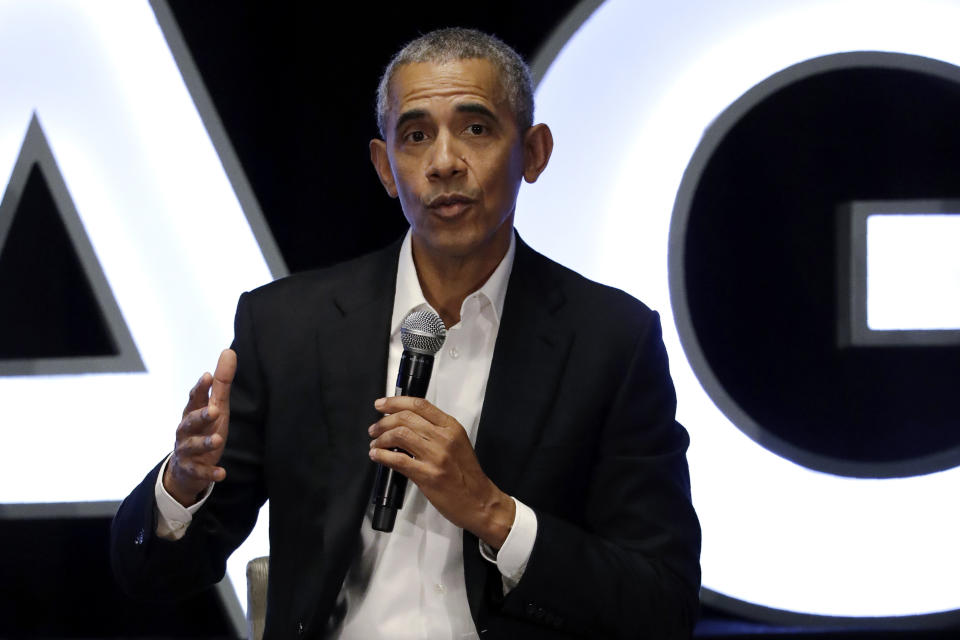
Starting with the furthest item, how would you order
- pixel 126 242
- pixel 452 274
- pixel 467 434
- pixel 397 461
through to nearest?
pixel 126 242 < pixel 452 274 < pixel 467 434 < pixel 397 461

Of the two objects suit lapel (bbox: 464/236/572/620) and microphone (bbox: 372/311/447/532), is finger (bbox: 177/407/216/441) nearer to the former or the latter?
microphone (bbox: 372/311/447/532)

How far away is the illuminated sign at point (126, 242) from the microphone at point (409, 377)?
1.56 m

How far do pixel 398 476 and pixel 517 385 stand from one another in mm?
381

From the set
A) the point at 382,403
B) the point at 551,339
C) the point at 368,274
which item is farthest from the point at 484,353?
the point at 382,403

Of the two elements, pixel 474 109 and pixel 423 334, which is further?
pixel 474 109

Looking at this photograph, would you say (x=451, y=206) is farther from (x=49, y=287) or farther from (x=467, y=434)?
(x=49, y=287)

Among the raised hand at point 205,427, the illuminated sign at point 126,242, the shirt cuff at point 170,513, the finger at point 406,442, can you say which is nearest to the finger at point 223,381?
the raised hand at point 205,427

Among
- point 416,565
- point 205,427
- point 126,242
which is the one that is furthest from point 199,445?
point 126,242

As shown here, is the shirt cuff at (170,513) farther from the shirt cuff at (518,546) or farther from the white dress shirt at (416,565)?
the shirt cuff at (518,546)

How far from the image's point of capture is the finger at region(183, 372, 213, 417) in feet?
4.97

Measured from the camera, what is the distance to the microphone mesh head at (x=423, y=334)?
1491 mm

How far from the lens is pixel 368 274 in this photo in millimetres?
1926

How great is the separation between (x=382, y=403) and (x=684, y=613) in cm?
65

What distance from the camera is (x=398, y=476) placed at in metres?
1.45
